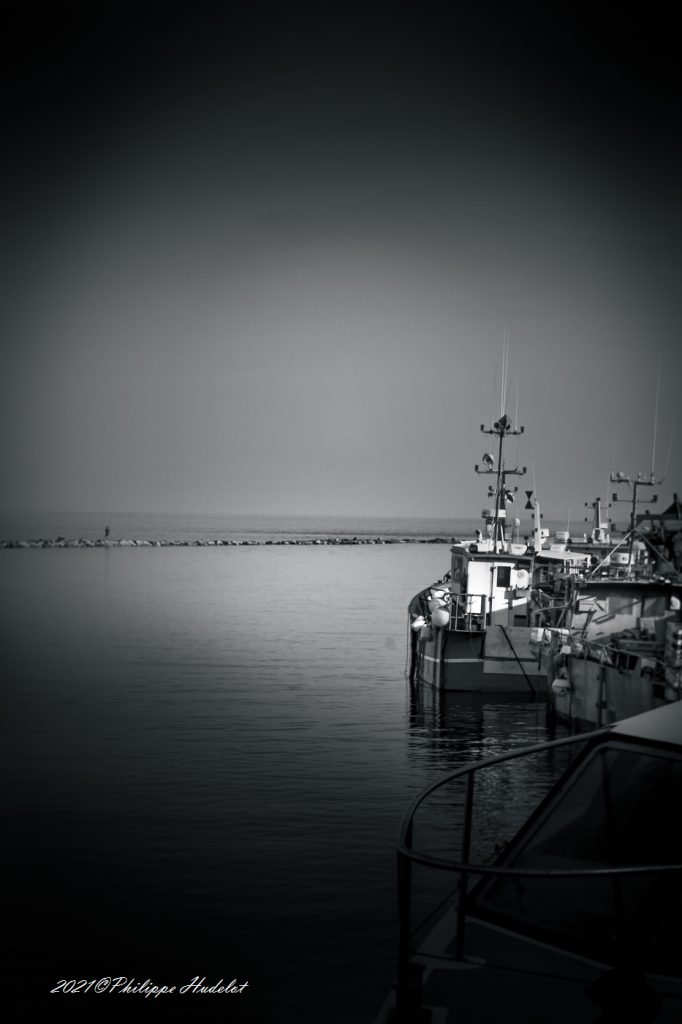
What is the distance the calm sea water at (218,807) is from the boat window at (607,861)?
6071 millimetres

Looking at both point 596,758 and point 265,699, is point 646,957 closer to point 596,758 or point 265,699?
point 596,758

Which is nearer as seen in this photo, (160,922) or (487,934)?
(487,934)

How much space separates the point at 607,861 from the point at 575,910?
803mm

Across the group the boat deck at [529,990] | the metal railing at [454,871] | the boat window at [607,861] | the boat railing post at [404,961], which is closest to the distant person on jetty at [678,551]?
the boat window at [607,861]

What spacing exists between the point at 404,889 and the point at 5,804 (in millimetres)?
16954

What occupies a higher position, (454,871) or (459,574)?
(459,574)

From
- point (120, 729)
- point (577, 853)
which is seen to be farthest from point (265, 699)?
point (577, 853)

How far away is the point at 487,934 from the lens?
284 inches

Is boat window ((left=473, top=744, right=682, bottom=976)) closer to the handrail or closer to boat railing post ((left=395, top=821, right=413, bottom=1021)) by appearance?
the handrail

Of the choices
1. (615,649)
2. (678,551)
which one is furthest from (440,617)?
(615,649)

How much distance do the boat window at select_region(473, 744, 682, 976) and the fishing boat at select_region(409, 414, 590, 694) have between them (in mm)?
27692

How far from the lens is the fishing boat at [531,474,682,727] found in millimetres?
24969

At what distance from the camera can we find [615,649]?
87.2 feet

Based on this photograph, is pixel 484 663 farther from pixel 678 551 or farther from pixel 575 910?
pixel 575 910
